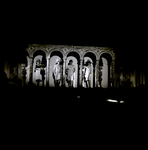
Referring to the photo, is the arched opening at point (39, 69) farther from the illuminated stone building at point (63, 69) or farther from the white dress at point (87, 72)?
the white dress at point (87, 72)

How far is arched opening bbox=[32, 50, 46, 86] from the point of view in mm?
8773

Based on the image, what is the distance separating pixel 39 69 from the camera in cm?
912

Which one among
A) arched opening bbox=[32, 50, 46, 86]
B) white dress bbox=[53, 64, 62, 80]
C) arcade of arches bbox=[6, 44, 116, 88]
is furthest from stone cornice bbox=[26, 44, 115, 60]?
white dress bbox=[53, 64, 62, 80]

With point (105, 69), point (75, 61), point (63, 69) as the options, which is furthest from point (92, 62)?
point (63, 69)

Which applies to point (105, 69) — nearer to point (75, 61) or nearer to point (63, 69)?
point (75, 61)

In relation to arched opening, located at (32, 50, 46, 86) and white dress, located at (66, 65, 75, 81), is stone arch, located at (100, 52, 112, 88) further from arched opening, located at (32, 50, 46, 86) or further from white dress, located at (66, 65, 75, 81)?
arched opening, located at (32, 50, 46, 86)

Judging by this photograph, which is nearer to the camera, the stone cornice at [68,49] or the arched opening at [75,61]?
the stone cornice at [68,49]

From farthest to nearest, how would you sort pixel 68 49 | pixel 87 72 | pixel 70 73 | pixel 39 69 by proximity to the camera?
pixel 39 69, pixel 87 72, pixel 68 49, pixel 70 73

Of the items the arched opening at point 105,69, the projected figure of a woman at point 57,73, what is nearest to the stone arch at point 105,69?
the arched opening at point 105,69

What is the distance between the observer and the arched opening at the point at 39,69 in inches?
345

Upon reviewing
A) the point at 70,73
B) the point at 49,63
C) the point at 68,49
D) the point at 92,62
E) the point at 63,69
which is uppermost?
the point at 68,49
